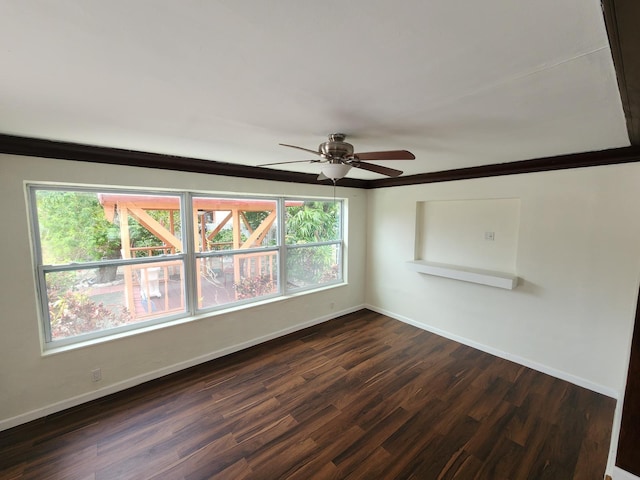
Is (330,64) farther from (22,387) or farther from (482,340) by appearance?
(482,340)

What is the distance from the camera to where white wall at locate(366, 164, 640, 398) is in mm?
2479

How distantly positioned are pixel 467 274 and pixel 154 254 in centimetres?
366

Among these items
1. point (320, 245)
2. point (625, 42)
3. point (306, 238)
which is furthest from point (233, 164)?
point (625, 42)

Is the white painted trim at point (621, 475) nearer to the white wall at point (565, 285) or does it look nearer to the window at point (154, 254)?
the white wall at point (565, 285)

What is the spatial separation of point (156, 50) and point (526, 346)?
4.13 meters

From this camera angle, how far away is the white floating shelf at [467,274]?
3055 millimetres

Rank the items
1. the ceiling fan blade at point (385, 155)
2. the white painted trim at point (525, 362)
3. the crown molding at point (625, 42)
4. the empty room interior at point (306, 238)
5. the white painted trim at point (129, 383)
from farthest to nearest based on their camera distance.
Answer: the white painted trim at point (525, 362), the white painted trim at point (129, 383), the ceiling fan blade at point (385, 155), the empty room interior at point (306, 238), the crown molding at point (625, 42)

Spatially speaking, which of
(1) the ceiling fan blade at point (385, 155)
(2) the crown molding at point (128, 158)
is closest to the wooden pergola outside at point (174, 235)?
(2) the crown molding at point (128, 158)

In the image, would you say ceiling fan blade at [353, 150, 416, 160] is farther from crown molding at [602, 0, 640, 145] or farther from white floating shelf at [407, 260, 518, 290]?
white floating shelf at [407, 260, 518, 290]

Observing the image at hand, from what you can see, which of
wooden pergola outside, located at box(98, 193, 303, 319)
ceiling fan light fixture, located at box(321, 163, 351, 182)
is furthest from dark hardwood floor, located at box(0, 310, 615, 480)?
ceiling fan light fixture, located at box(321, 163, 351, 182)

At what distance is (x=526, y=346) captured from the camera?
3105 millimetres

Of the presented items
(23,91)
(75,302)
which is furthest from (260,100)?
(75,302)

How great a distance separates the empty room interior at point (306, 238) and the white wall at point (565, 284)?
2cm

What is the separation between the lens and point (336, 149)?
187 cm
